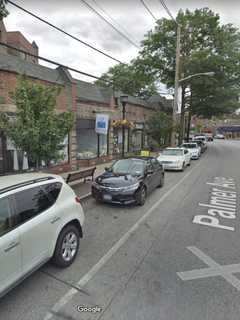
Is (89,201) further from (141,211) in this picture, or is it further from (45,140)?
(45,140)

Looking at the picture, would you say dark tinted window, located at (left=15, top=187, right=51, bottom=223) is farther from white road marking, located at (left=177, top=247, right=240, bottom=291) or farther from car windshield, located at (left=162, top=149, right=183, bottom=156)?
car windshield, located at (left=162, top=149, right=183, bottom=156)

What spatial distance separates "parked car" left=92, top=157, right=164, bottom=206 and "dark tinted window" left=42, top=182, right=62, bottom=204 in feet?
10.0

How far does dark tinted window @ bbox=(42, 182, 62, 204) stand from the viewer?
3764mm

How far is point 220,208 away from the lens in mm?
A: 7043

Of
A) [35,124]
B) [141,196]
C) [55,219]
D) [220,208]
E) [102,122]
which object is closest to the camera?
[55,219]

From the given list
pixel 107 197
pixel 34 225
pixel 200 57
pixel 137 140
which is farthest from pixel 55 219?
pixel 200 57

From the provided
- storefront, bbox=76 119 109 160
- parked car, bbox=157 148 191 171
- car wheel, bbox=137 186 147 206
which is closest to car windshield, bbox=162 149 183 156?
Result: parked car, bbox=157 148 191 171

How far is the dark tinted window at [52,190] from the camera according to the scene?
3.76m

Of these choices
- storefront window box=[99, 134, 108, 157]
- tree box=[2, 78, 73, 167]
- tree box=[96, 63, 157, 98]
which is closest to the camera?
tree box=[2, 78, 73, 167]

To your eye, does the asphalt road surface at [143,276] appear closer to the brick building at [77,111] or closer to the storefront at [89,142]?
the brick building at [77,111]

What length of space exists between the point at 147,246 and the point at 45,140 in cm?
405

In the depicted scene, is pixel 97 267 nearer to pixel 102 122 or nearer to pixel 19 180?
pixel 19 180

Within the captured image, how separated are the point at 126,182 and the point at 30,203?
13.4 feet

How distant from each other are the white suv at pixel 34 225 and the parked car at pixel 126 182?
2619mm
